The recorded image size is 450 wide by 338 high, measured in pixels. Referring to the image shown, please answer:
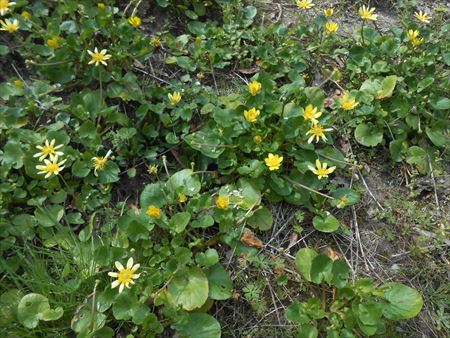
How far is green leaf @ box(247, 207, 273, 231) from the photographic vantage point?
237 centimetres

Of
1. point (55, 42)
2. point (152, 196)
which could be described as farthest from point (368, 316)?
point (55, 42)

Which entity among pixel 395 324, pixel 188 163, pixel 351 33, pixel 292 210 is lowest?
pixel 395 324

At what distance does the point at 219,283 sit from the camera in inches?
85.0

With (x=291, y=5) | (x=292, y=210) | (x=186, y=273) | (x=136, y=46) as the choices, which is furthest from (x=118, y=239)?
(x=291, y=5)

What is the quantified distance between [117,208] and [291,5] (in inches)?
78.8

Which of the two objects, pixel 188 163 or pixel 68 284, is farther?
pixel 188 163

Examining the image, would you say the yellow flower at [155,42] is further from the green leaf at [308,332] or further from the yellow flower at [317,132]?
the green leaf at [308,332]

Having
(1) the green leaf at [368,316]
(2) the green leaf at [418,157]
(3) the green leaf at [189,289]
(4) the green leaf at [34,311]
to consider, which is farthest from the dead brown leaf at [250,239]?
(2) the green leaf at [418,157]

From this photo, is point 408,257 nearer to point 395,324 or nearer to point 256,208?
point 395,324

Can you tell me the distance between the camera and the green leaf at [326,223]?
2.35 metres

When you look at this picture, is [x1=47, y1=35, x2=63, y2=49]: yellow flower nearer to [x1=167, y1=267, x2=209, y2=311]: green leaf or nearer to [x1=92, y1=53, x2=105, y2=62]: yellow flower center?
[x1=92, y1=53, x2=105, y2=62]: yellow flower center

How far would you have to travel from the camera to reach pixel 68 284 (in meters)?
2.08

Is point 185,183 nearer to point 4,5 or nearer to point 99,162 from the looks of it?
point 99,162

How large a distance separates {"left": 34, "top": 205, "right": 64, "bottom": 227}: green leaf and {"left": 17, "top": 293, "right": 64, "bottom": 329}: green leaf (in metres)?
0.37
